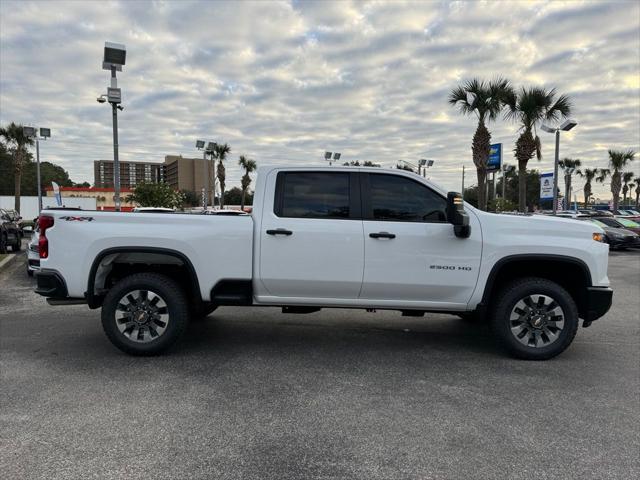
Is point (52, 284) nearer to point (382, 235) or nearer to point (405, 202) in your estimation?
point (382, 235)

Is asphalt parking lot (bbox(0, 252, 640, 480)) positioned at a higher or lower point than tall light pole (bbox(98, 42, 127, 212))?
lower

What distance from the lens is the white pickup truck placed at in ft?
15.7

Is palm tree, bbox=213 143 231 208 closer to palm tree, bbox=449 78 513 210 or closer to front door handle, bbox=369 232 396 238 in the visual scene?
palm tree, bbox=449 78 513 210

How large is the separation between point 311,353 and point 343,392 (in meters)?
1.14

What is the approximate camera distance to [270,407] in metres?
3.73

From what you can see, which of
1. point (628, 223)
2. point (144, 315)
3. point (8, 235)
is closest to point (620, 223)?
point (628, 223)

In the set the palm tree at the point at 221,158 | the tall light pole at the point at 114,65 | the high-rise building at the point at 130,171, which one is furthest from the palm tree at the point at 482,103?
the high-rise building at the point at 130,171

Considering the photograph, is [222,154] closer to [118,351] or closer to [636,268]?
[636,268]

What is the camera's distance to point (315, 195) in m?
4.97

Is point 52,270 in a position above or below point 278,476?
above

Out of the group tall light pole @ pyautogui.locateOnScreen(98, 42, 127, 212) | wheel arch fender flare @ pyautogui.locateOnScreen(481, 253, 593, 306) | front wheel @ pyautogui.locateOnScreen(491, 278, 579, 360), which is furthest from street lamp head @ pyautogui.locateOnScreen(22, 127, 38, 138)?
front wheel @ pyautogui.locateOnScreen(491, 278, 579, 360)

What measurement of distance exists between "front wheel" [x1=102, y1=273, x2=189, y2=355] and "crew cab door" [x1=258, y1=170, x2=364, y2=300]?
0.94 meters

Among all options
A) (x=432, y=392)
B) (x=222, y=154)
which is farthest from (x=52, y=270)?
(x=222, y=154)

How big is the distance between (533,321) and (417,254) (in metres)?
1.39
